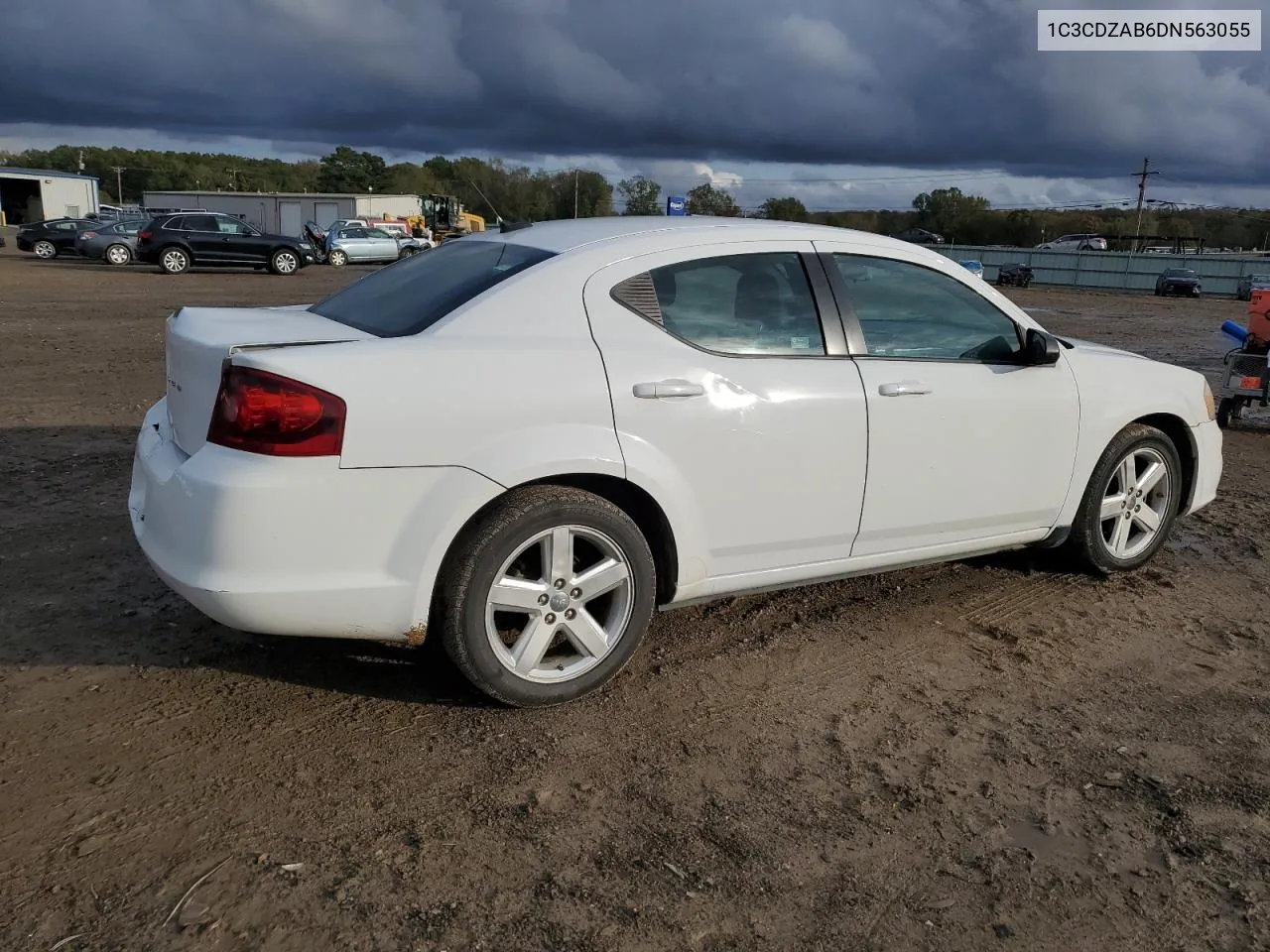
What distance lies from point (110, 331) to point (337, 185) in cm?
10113

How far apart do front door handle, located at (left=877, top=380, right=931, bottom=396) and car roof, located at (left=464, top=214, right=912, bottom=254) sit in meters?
0.64

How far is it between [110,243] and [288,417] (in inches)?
Result: 1282

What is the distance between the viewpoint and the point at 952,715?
359cm

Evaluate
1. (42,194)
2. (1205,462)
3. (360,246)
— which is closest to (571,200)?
(360,246)

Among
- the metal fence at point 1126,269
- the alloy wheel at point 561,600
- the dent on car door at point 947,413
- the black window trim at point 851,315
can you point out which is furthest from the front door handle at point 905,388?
the metal fence at point 1126,269

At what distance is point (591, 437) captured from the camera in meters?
3.37

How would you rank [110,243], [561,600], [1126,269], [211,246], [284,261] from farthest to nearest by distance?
1. [1126,269]
2. [110,243]
3. [284,261]
4. [211,246]
5. [561,600]

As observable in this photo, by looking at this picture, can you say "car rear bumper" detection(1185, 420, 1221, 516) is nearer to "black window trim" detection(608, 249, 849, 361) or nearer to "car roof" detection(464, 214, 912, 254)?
"car roof" detection(464, 214, 912, 254)

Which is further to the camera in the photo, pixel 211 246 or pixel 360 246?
pixel 360 246

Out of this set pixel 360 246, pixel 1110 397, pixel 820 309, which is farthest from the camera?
pixel 360 246

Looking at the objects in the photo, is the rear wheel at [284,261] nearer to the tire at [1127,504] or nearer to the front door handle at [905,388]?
the tire at [1127,504]

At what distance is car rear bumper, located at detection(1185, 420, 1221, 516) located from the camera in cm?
516

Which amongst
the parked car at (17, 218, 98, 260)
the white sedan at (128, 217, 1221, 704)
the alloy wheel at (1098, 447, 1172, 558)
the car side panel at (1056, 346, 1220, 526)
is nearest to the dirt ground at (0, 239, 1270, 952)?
the alloy wheel at (1098, 447, 1172, 558)

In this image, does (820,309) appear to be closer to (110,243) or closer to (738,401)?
(738,401)
